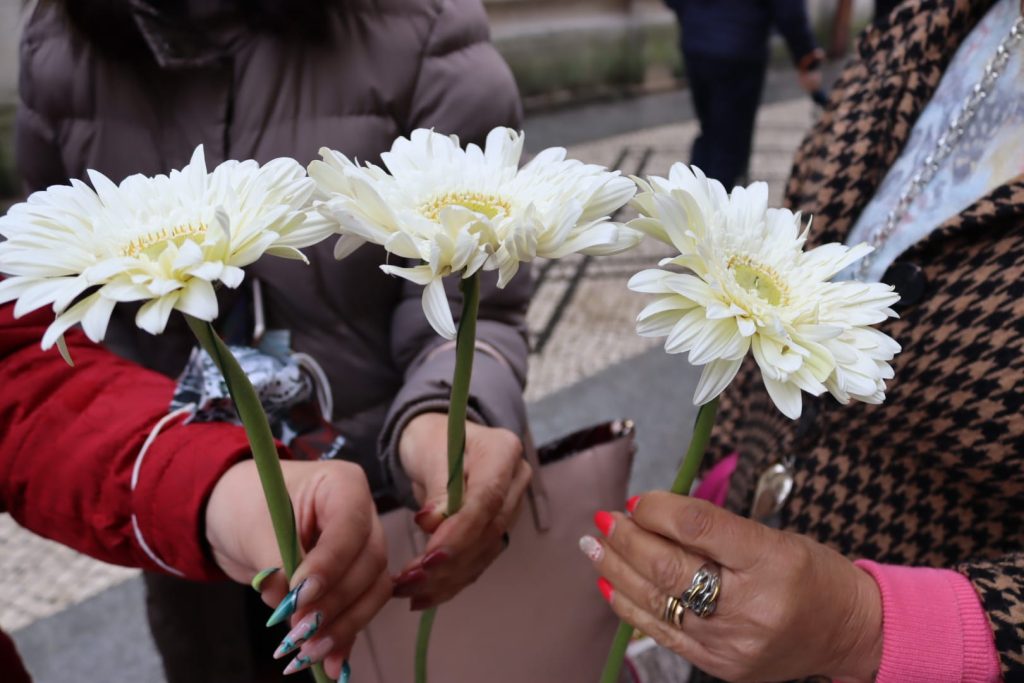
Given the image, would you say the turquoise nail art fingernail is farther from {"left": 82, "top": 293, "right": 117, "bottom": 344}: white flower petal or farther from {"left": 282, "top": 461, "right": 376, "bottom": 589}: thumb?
{"left": 82, "top": 293, "right": 117, "bottom": 344}: white flower petal

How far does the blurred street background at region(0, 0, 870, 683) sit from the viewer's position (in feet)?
6.35

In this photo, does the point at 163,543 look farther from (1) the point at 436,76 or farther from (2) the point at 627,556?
(1) the point at 436,76

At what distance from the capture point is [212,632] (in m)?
1.01

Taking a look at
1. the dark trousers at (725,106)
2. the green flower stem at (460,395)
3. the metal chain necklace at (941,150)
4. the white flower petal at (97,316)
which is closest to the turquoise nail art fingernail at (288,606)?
the green flower stem at (460,395)

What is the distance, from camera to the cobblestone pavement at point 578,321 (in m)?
2.04

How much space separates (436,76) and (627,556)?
0.60m

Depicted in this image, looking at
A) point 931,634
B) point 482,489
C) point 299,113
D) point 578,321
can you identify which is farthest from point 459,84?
point 578,321

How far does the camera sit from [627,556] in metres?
0.60

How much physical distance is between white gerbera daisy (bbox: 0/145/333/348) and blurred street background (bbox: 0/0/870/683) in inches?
31.7

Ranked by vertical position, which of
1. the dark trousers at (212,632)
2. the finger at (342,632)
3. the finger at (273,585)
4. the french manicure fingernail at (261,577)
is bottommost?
the dark trousers at (212,632)

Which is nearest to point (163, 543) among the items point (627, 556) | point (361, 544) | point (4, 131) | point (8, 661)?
point (361, 544)

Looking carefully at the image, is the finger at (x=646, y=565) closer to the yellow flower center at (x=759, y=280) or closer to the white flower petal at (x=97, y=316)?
the yellow flower center at (x=759, y=280)

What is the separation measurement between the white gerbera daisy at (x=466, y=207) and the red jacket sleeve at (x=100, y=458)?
0.33 meters

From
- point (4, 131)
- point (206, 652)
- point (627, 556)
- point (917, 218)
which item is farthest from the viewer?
point (4, 131)
